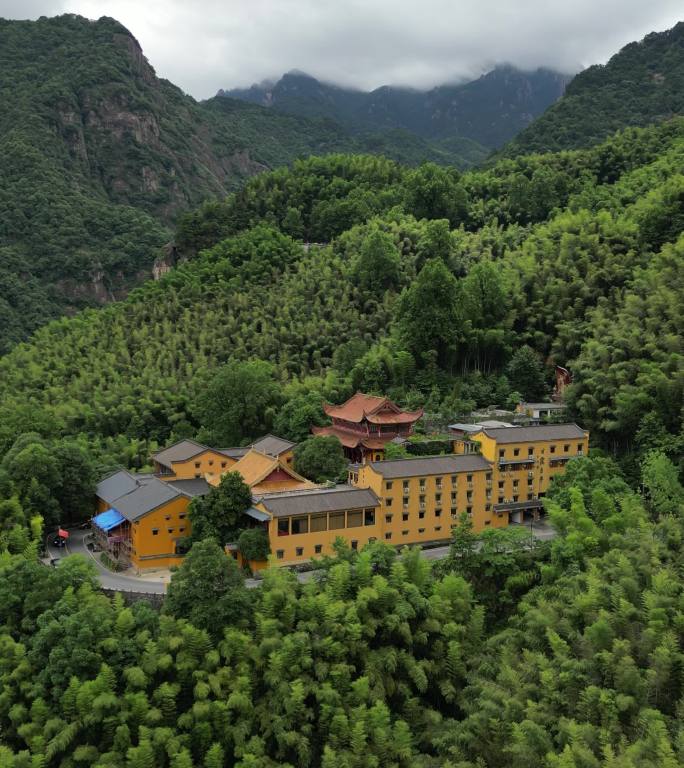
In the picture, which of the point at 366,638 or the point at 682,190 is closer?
the point at 366,638

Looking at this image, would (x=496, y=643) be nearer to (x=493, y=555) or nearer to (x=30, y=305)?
(x=493, y=555)

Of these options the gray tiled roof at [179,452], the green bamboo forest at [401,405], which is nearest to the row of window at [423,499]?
the green bamboo forest at [401,405]

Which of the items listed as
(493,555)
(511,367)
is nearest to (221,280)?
(511,367)

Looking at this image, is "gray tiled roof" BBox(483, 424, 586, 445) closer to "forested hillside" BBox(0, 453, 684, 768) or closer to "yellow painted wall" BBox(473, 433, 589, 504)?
"yellow painted wall" BBox(473, 433, 589, 504)

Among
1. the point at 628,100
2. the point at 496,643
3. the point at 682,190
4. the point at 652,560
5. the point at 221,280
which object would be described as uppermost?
the point at 628,100

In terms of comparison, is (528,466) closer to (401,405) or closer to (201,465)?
(401,405)

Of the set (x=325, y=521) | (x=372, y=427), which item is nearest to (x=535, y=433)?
(x=372, y=427)

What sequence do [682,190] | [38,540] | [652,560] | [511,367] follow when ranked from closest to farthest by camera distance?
[652,560], [38,540], [511,367], [682,190]

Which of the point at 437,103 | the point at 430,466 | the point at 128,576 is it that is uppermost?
the point at 437,103
